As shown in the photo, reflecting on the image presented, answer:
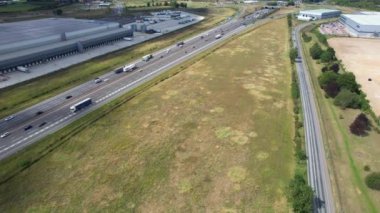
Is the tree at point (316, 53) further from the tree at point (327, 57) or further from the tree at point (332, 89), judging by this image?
the tree at point (332, 89)

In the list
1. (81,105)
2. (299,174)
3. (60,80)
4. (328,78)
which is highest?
(328,78)

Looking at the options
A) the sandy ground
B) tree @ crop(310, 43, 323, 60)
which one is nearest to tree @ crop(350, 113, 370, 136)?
the sandy ground

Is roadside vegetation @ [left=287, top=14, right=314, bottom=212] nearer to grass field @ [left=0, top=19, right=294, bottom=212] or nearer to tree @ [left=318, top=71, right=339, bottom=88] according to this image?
grass field @ [left=0, top=19, right=294, bottom=212]

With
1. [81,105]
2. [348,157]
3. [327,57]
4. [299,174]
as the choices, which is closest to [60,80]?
[81,105]

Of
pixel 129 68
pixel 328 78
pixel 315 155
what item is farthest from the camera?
pixel 129 68

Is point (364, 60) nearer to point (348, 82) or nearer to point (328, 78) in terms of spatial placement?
point (328, 78)

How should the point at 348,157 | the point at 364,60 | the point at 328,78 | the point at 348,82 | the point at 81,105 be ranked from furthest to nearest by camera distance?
the point at 364,60 < the point at 328,78 < the point at 348,82 < the point at 81,105 < the point at 348,157
